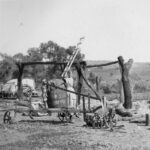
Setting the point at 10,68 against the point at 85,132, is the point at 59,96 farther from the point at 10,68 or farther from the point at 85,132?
the point at 10,68

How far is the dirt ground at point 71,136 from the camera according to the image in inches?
381

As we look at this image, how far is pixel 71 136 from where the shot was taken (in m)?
11.5

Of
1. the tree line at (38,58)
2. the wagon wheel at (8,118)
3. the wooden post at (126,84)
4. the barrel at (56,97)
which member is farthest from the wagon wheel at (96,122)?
the tree line at (38,58)

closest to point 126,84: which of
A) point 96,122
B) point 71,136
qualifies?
point 96,122

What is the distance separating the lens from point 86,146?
9.72 m

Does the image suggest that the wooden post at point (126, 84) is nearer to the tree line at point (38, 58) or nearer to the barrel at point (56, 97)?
the barrel at point (56, 97)

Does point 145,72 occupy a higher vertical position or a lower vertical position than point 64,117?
higher

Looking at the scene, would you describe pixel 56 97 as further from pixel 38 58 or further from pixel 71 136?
pixel 38 58

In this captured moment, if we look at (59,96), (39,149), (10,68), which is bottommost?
(39,149)

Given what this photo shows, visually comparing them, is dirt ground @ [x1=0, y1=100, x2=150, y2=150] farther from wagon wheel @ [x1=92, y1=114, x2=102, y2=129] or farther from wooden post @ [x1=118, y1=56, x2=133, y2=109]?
wooden post @ [x1=118, y1=56, x2=133, y2=109]

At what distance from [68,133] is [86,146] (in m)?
2.49

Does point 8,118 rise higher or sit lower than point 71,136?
higher

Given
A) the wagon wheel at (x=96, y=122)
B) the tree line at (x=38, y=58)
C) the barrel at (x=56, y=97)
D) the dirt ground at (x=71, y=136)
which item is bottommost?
the dirt ground at (x=71, y=136)

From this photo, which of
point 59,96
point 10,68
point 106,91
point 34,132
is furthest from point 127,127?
point 10,68
